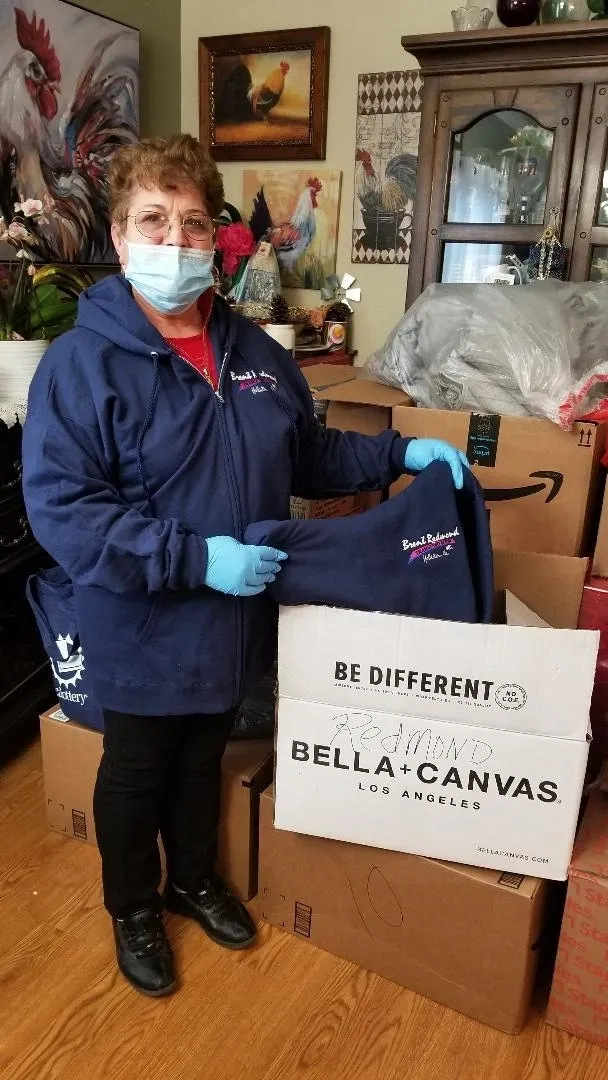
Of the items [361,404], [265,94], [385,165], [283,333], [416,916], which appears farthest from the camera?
[265,94]

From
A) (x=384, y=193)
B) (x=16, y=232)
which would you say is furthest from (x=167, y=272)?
(x=384, y=193)

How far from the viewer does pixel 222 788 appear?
1.57 m

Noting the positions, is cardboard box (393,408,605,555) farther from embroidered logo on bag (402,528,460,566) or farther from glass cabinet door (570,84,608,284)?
glass cabinet door (570,84,608,284)

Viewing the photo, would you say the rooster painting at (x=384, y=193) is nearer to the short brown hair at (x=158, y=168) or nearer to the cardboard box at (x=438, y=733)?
the short brown hair at (x=158, y=168)

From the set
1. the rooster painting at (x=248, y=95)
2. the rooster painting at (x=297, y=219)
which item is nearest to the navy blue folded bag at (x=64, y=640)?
the rooster painting at (x=297, y=219)

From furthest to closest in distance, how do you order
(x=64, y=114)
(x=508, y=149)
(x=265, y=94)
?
(x=265, y=94) → (x=64, y=114) → (x=508, y=149)

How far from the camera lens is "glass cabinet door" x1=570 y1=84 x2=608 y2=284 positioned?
7.17 feet

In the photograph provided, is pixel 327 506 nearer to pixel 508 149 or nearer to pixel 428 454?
pixel 428 454

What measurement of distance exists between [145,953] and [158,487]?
83 cm

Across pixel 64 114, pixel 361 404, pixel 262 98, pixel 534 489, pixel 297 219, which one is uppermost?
pixel 262 98

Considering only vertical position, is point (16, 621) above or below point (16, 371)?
below

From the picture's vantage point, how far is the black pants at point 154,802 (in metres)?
1.34

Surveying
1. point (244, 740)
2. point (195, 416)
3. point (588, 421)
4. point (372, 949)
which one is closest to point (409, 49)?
point (588, 421)

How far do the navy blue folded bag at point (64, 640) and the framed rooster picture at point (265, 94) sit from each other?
207 cm
